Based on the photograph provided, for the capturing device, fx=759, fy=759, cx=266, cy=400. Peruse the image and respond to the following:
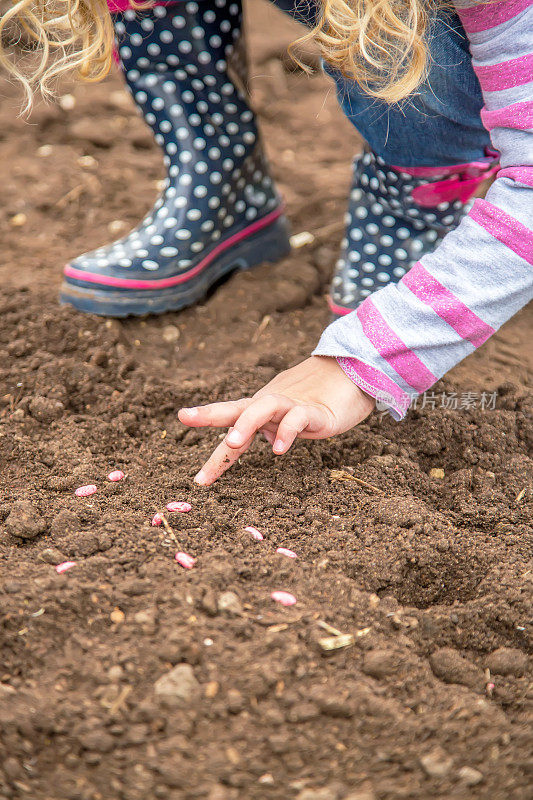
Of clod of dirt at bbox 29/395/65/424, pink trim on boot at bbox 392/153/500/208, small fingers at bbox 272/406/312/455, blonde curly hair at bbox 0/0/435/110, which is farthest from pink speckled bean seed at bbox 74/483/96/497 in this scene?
pink trim on boot at bbox 392/153/500/208

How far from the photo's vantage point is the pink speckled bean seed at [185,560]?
118cm

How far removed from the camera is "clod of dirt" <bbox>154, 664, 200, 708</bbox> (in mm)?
991

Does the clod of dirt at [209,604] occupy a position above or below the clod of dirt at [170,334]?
above

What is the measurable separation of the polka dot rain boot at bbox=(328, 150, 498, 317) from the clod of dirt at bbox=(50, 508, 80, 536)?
84cm

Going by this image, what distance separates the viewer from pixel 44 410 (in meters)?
1.56

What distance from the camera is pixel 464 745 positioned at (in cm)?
101

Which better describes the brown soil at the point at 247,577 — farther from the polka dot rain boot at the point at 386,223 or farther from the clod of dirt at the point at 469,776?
the polka dot rain boot at the point at 386,223

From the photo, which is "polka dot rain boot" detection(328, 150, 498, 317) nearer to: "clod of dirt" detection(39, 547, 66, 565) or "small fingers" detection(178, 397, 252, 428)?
"small fingers" detection(178, 397, 252, 428)

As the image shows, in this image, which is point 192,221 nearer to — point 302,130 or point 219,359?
point 219,359

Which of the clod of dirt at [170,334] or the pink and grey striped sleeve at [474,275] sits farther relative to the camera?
the clod of dirt at [170,334]

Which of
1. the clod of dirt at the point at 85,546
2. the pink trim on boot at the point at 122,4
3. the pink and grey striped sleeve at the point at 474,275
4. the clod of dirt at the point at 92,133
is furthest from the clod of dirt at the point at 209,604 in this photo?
the clod of dirt at the point at 92,133

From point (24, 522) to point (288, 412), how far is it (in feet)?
1.58

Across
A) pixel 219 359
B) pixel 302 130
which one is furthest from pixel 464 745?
pixel 302 130

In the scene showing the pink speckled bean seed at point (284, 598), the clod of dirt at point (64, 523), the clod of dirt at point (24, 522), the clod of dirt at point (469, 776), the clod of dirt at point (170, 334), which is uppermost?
the clod of dirt at point (24, 522)
